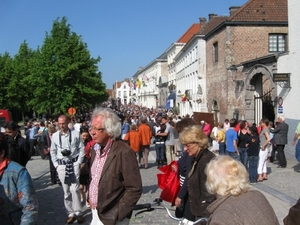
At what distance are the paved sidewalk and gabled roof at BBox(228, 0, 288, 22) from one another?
14.4m

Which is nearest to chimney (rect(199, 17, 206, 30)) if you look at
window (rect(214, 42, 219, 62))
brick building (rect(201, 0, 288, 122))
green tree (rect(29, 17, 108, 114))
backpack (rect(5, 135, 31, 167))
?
window (rect(214, 42, 219, 62))

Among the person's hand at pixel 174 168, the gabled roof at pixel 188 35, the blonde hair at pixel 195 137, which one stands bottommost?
the person's hand at pixel 174 168

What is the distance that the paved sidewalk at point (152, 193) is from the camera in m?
7.61

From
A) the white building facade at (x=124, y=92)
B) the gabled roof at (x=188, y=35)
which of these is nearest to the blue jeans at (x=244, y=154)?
the gabled roof at (x=188, y=35)

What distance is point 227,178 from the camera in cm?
278

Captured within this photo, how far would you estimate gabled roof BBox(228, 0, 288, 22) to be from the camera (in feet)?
90.1

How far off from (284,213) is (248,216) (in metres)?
5.88

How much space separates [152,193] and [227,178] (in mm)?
7538

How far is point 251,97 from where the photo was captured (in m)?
20.9

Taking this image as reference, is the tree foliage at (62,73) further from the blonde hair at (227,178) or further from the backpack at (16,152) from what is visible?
the blonde hair at (227,178)

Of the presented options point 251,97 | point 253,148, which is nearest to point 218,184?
point 253,148

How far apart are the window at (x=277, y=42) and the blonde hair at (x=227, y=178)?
2654 cm

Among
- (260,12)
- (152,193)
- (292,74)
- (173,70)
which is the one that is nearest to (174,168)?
(152,193)

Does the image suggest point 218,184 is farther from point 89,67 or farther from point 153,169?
point 89,67
